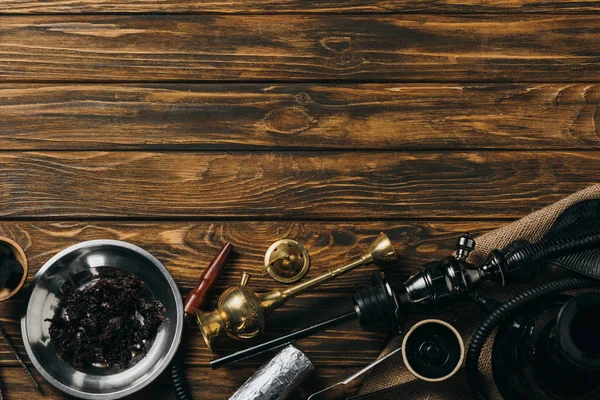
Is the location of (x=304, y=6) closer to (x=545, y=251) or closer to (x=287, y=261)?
(x=287, y=261)

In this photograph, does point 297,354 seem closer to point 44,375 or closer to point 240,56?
point 44,375

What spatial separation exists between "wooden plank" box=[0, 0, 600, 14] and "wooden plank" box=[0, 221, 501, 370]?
565 mm

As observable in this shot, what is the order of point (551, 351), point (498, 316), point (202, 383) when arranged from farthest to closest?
1. point (202, 383)
2. point (498, 316)
3. point (551, 351)

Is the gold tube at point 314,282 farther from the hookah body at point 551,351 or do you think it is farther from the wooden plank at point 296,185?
the hookah body at point 551,351

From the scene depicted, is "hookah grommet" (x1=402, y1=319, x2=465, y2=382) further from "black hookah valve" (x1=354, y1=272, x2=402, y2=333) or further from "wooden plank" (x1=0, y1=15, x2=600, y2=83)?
"wooden plank" (x1=0, y1=15, x2=600, y2=83)

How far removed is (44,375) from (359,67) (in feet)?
3.61

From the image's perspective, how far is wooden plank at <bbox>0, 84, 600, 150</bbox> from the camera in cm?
175

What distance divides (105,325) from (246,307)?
14.3 inches

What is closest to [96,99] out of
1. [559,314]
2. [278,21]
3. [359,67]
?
[278,21]

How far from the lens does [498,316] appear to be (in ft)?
4.88

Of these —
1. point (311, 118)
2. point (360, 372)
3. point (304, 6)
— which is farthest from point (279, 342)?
point (304, 6)

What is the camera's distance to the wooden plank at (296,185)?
5.69 feet

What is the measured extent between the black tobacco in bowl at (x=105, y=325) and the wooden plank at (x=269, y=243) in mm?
113

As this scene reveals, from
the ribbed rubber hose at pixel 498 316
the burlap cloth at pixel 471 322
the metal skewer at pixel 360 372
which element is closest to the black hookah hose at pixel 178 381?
the metal skewer at pixel 360 372
